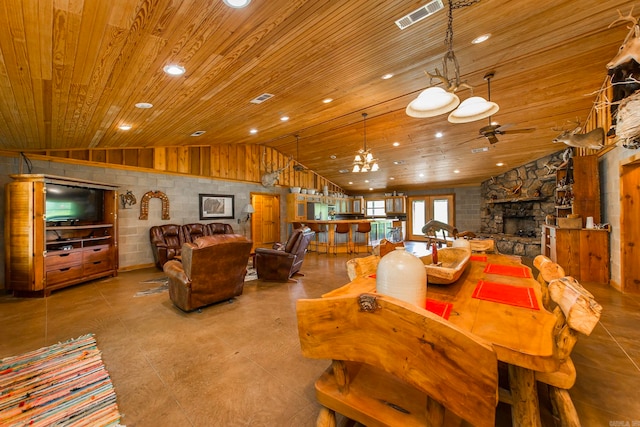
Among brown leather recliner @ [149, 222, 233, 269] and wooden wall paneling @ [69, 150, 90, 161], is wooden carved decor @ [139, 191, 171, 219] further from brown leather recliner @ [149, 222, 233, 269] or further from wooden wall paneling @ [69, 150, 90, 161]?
wooden wall paneling @ [69, 150, 90, 161]

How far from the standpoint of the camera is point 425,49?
9.52 ft

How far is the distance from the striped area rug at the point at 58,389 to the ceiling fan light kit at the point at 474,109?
3.27 m

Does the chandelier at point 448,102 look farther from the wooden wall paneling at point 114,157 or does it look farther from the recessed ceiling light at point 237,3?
the wooden wall paneling at point 114,157

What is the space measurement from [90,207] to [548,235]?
9505 mm

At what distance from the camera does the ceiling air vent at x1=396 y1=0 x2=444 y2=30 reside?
2.14 metres

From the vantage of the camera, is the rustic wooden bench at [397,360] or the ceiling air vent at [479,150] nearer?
the rustic wooden bench at [397,360]

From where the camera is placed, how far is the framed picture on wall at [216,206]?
24.0 ft

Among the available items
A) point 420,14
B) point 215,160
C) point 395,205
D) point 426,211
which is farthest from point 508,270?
point 395,205

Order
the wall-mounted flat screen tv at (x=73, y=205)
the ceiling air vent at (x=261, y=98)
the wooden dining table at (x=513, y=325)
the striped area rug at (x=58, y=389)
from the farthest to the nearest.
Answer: the wall-mounted flat screen tv at (x=73, y=205) < the ceiling air vent at (x=261, y=98) < the striped area rug at (x=58, y=389) < the wooden dining table at (x=513, y=325)

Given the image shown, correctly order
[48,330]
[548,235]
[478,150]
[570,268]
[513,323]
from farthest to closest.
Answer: [478,150]
[548,235]
[570,268]
[48,330]
[513,323]

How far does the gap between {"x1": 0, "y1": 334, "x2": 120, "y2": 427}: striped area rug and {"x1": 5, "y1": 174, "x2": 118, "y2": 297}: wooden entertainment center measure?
2.33 metres

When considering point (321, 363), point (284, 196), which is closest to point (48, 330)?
point (321, 363)

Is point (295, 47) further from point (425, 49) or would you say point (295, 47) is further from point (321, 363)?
point (321, 363)

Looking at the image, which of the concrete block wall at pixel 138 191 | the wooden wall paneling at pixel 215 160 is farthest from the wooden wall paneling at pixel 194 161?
the wooden wall paneling at pixel 215 160
